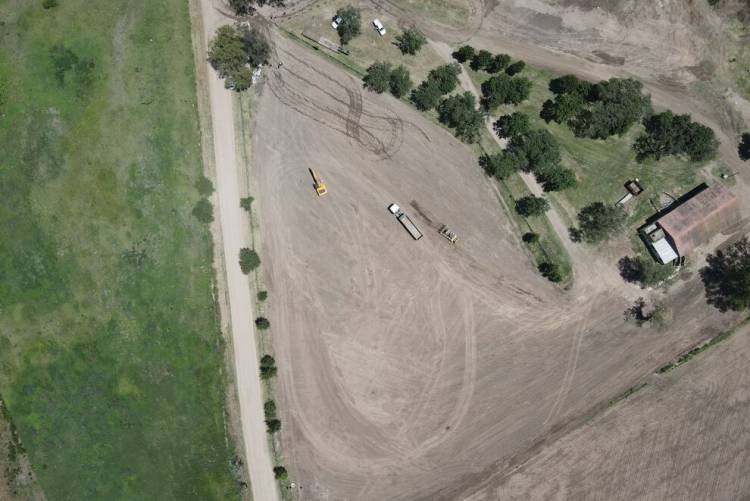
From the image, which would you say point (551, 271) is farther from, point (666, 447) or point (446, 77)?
point (446, 77)

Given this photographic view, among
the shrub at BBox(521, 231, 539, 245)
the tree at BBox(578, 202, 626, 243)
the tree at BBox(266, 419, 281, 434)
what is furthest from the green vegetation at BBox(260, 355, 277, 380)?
the tree at BBox(578, 202, 626, 243)

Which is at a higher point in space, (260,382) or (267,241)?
(267,241)

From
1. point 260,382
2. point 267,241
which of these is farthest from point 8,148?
point 260,382

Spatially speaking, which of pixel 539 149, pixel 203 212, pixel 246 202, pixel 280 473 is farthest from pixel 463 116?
pixel 280 473

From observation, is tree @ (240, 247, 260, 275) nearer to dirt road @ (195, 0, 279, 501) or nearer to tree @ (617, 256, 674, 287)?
dirt road @ (195, 0, 279, 501)

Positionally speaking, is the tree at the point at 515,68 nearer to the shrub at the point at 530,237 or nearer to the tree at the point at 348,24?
the tree at the point at 348,24

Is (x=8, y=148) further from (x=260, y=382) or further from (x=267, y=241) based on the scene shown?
(x=260, y=382)

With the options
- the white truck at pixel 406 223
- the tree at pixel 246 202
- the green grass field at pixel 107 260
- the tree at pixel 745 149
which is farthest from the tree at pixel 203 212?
the tree at pixel 745 149
